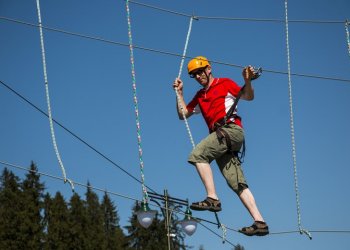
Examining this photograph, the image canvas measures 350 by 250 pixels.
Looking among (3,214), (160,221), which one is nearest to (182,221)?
(3,214)

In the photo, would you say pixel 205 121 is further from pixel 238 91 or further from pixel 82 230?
pixel 82 230

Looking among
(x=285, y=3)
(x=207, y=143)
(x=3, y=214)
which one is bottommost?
(x=207, y=143)

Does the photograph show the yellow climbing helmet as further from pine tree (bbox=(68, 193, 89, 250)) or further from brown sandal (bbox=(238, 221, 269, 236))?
pine tree (bbox=(68, 193, 89, 250))

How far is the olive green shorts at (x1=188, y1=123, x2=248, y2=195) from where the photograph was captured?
18.0 ft

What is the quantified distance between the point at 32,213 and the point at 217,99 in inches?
1272

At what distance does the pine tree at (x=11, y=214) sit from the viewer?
33938 mm

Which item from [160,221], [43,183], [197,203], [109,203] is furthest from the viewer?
[109,203]

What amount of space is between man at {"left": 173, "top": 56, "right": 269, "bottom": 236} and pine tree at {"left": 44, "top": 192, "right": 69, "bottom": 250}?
3219cm

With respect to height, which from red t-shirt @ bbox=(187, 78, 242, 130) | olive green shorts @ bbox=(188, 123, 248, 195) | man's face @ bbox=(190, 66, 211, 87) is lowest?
olive green shorts @ bbox=(188, 123, 248, 195)

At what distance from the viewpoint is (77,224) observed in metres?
39.8

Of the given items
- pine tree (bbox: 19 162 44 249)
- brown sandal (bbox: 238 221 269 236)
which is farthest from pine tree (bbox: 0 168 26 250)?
brown sandal (bbox: 238 221 269 236)

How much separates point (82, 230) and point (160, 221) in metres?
6.34

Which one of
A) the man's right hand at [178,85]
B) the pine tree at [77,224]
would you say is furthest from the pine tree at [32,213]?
the man's right hand at [178,85]

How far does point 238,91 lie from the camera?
5.63m
